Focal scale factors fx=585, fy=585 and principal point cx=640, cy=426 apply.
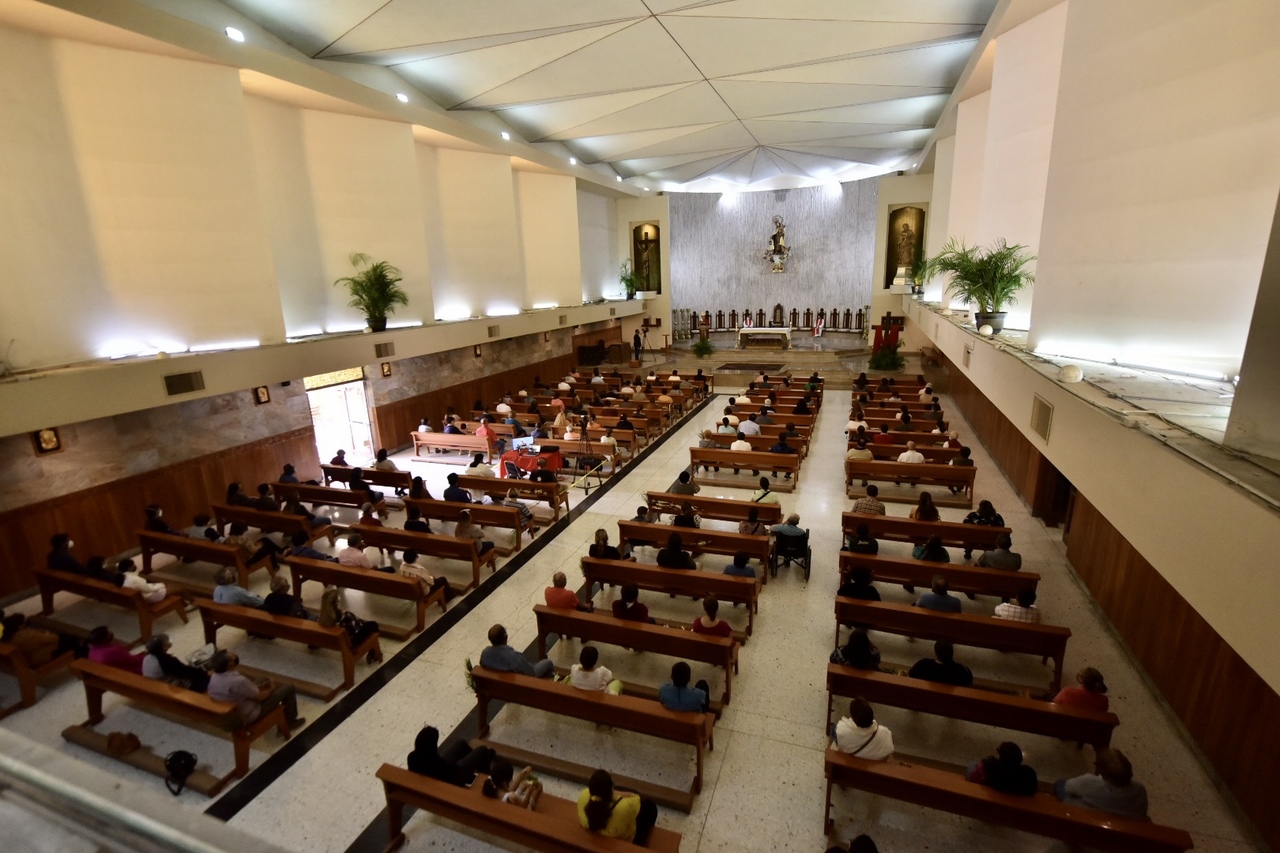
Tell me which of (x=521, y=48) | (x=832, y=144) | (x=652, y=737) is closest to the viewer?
(x=652, y=737)

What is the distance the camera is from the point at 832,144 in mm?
19156

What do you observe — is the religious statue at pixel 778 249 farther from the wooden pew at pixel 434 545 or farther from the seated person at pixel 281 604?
the seated person at pixel 281 604

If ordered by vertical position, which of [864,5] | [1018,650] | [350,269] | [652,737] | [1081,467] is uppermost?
[864,5]

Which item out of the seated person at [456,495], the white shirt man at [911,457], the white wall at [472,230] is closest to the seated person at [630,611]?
the seated person at [456,495]

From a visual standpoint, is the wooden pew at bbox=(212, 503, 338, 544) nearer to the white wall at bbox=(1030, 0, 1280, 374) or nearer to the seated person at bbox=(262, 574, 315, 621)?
the seated person at bbox=(262, 574, 315, 621)

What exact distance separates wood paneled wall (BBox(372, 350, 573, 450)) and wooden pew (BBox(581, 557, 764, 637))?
27.6 ft

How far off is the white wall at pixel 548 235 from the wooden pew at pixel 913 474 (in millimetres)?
11790

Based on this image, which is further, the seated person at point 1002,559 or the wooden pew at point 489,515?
the wooden pew at point 489,515

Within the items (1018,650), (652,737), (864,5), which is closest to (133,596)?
(652,737)

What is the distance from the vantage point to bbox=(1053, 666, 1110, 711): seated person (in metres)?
4.05

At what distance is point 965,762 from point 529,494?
655cm

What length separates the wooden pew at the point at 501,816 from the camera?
129 inches

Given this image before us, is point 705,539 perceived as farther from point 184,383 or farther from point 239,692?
point 184,383

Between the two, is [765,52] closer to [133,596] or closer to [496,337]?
[496,337]
